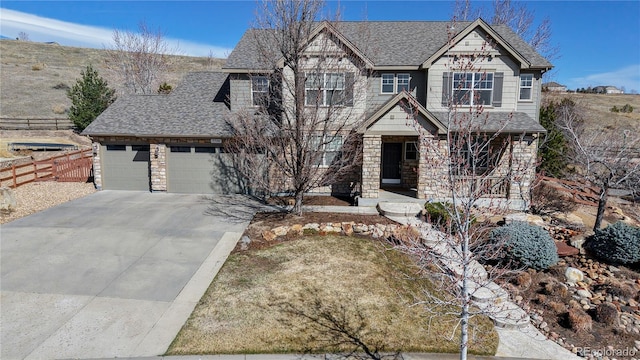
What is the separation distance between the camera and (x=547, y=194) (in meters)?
15.0

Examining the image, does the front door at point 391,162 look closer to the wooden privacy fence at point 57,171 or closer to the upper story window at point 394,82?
the upper story window at point 394,82

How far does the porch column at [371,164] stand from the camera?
15469 mm

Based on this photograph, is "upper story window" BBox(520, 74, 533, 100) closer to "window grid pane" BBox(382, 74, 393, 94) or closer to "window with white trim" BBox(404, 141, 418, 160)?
"window with white trim" BBox(404, 141, 418, 160)

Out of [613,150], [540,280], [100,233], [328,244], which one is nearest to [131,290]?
[100,233]

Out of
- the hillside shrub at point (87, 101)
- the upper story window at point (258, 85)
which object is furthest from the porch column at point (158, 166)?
the hillside shrub at point (87, 101)

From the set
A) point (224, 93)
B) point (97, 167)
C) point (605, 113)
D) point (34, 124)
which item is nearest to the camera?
point (97, 167)

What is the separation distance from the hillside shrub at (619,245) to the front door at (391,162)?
9.27 meters

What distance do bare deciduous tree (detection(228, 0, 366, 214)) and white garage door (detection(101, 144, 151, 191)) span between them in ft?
16.2

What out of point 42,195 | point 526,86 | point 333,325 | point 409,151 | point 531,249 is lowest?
point 333,325

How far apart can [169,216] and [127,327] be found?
285 inches

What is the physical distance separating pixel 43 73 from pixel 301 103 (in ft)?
166

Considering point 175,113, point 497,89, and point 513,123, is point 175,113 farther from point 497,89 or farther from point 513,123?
point 513,123

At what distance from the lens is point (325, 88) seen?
13898 millimetres

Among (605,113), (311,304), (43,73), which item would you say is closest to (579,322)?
(311,304)
